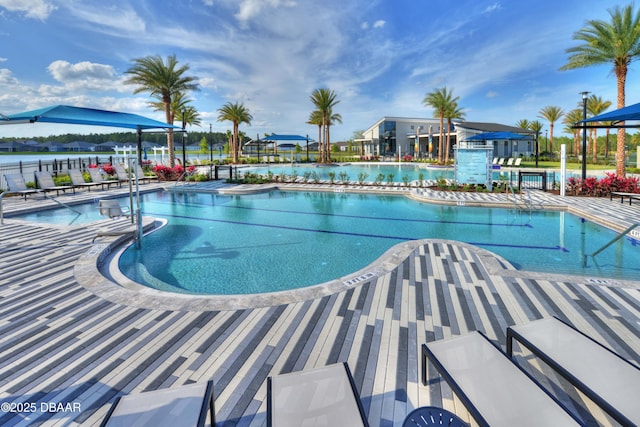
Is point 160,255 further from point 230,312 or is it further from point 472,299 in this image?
point 472,299

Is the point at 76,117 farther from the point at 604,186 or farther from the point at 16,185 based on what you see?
the point at 604,186

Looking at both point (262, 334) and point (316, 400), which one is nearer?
point (316, 400)

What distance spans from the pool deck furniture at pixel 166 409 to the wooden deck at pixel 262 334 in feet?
1.30

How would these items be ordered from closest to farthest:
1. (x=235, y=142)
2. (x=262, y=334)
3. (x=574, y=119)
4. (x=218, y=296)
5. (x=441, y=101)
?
(x=262, y=334), (x=218, y=296), (x=441, y=101), (x=235, y=142), (x=574, y=119)

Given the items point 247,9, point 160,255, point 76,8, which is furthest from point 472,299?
point 247,9

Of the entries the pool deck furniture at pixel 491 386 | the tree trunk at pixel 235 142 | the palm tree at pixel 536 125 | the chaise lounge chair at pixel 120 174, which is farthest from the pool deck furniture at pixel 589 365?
the palm tree at pixel 536 125

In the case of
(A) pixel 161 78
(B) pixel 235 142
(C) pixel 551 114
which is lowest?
(B) pixel 235 142

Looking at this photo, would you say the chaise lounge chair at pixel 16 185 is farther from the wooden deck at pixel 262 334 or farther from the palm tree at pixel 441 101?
the palm tree at pixel 441 101

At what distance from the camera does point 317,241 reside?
805 cm

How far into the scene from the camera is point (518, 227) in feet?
29.5

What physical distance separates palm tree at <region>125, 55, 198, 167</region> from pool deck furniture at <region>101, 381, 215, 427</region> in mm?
21403

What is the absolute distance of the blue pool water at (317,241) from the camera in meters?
5.82

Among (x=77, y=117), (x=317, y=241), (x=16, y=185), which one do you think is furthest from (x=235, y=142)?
(x=317, y=241)

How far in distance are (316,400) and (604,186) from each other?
1504 centimetres
